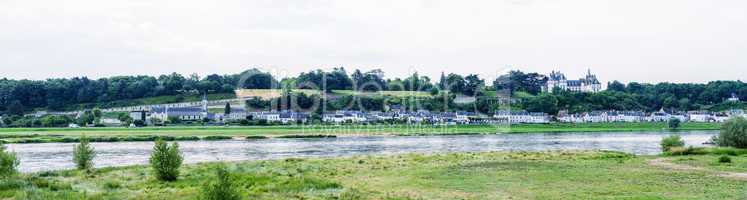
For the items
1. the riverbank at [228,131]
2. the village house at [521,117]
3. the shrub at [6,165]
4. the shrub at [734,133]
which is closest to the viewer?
the shrub at [6,165]

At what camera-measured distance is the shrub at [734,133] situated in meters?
51.1

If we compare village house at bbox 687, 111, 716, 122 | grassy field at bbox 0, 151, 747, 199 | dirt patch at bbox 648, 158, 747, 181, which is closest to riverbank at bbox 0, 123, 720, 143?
grassy field at bbox 0, 151, 747, 199

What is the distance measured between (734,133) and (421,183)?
1374 inches

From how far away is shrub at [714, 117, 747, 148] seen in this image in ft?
168

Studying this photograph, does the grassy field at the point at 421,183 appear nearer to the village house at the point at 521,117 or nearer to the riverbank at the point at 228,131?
the riverbank at the point at 228,131

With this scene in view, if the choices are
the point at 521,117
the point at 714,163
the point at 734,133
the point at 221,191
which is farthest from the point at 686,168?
the point at 521,117

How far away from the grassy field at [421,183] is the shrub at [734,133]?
694 inches

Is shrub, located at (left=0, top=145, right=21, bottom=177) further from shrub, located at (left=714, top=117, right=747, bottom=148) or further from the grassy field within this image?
shrub, located at (left=714, top=117, right=747, bottom=148)

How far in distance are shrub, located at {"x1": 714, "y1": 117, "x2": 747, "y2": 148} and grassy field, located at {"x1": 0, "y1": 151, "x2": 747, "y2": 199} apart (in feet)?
57.9

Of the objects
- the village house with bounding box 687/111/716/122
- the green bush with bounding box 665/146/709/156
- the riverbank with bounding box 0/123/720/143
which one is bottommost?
the green bush with bounding box 665/146/709/156

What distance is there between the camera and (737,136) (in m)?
51.6

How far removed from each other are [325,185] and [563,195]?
9202 millimetres

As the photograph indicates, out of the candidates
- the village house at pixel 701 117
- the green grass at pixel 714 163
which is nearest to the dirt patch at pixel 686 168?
the green grass at pixel 714 163

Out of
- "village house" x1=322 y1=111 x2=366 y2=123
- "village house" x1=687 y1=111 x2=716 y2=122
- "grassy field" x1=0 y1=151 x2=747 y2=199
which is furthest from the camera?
"village house" x1=687 y1=111 x2=716 y2=122
